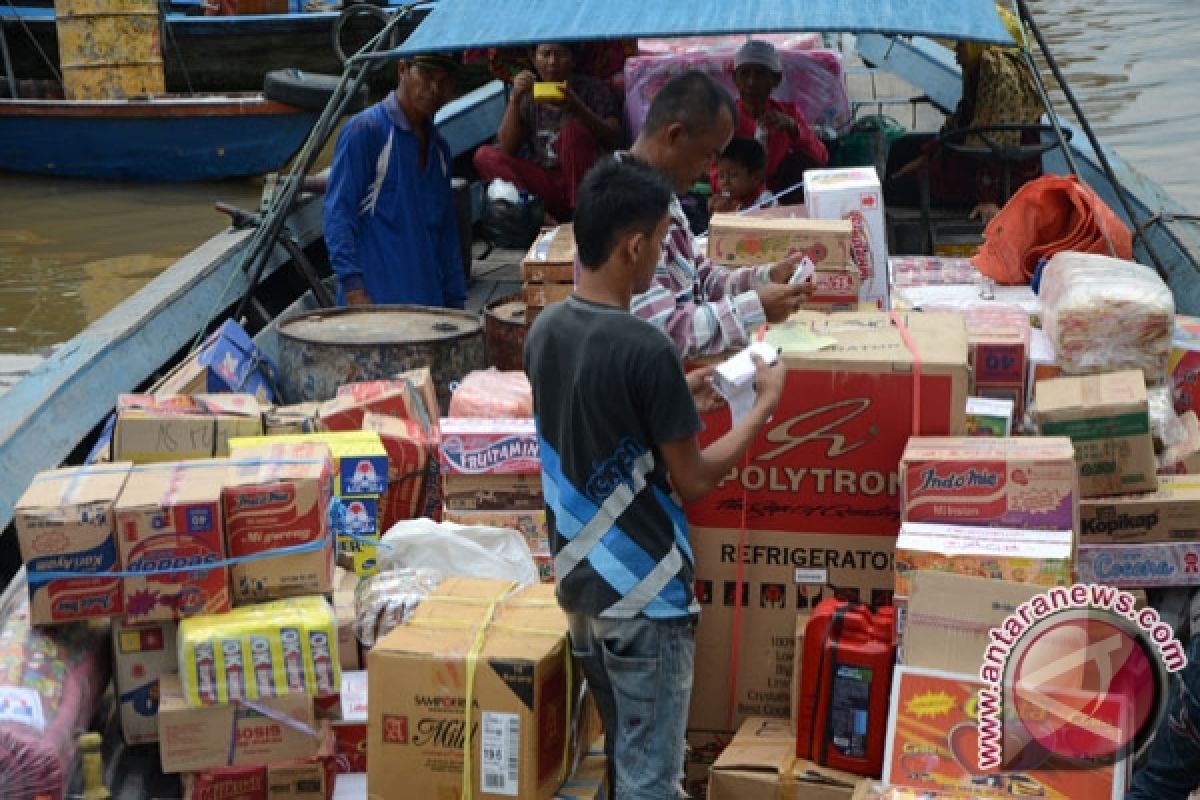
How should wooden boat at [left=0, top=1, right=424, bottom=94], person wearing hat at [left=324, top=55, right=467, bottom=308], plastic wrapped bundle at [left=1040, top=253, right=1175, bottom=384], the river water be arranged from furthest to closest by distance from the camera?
wooden boat at [left=0, top=1, right=424, bottom=94], the river water, person wearing hat at [left=324, top=55, right=467, bottom=308], plastic wrapped bundle at [left=1040, top=253, right=1175, bottom=384]

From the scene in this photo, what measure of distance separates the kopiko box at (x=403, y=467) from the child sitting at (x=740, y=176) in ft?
7.22

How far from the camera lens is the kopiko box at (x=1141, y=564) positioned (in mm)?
4145

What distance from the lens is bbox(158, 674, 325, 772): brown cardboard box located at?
142 inches

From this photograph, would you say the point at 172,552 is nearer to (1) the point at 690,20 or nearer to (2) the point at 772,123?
(1) the point at 690,20

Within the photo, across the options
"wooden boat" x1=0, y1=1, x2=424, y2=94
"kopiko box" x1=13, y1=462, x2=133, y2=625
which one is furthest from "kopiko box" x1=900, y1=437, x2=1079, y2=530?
"wooden boat" x1=0, y1=1, x2=424, y2=94

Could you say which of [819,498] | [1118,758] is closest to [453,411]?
[819,498]

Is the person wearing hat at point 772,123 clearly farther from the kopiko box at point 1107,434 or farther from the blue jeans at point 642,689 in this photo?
the blue jeans at point 642,689

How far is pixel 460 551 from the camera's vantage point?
435 cm

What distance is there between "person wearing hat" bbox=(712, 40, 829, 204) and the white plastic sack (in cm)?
316

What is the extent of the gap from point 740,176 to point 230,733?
12.2ft

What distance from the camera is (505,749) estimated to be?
3363mm

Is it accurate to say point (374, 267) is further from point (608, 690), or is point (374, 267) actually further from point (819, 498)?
point (608, 690)

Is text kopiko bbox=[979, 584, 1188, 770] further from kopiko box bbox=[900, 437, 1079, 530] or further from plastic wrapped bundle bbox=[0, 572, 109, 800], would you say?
plastic wrapped bundle bbox=[0, 572, 109, 800]

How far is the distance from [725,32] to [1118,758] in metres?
3.16
